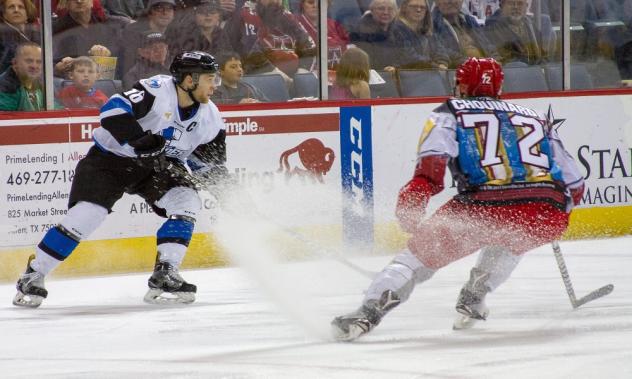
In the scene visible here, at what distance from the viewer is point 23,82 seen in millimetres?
6383

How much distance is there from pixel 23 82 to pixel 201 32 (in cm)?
102

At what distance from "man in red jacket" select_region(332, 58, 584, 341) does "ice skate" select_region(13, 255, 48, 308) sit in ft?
5.77

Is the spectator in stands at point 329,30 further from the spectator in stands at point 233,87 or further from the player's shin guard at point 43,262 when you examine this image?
the player's shin guard at point 43,262

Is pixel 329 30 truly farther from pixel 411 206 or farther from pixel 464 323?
pixel 411 206

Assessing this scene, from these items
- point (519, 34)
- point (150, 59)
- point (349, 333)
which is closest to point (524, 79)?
point (519, 34)

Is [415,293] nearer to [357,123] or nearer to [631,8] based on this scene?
[357,123]

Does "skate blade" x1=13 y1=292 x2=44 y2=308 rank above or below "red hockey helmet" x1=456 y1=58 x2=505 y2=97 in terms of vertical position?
below

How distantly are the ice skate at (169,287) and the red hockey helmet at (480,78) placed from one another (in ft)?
5.59

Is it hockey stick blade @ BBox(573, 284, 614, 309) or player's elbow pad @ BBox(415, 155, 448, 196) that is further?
hockey stick blade @ BBox(573, 284, 614, 309)

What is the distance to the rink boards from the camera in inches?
250

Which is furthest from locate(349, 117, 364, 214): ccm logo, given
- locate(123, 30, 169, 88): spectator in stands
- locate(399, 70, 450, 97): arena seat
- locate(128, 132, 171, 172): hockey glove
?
locate(128, 132, 171, 172): hockey glove

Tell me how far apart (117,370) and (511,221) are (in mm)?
1447

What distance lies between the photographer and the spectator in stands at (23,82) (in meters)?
6.32

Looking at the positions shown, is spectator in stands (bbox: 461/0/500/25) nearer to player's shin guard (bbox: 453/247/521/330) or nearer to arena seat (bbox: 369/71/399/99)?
arena seat (bbox: 369/71/399/99)
